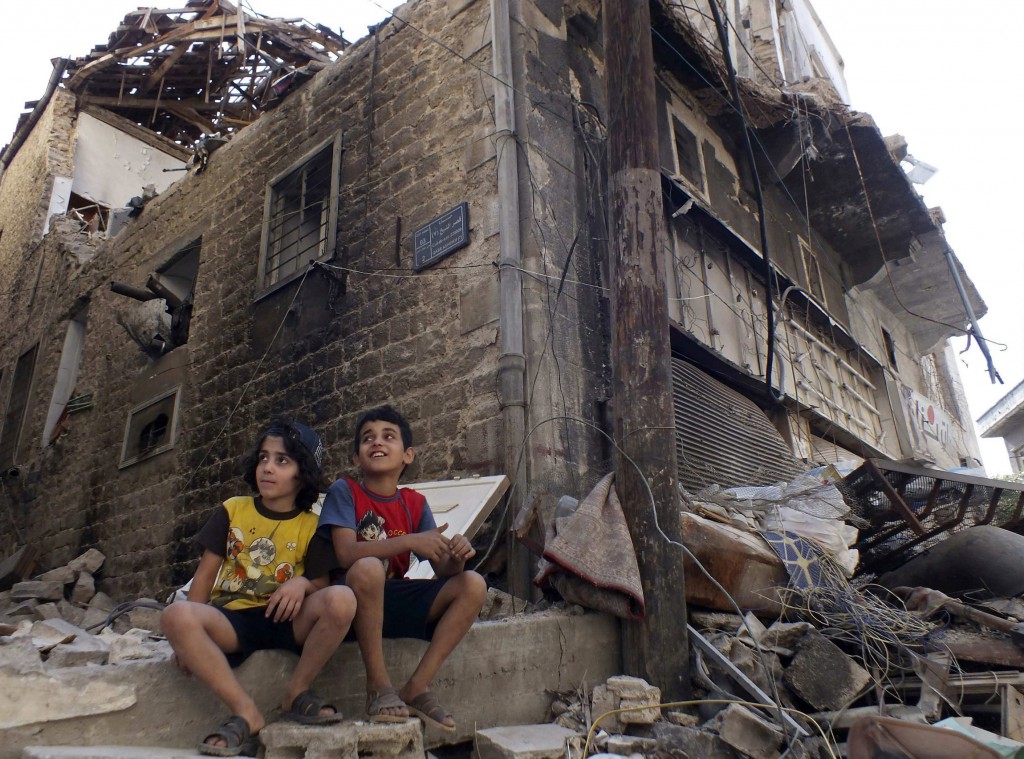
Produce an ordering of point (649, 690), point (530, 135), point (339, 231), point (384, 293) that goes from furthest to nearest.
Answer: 1. point (339, 231)
2. point (384, 293)
3. point (530, 135)
4. point (649, 690)

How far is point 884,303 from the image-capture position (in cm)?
1393

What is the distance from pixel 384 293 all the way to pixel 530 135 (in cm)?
171

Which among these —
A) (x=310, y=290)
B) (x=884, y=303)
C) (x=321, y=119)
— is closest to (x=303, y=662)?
(x=310, y=290)

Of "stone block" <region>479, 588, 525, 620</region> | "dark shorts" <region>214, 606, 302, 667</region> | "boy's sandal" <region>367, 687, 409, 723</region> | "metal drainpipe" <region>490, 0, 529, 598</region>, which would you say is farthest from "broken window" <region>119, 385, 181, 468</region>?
"boy's sandal" <region>367, 687, 409, 723</region>

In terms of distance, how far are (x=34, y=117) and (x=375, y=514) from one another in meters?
17.2

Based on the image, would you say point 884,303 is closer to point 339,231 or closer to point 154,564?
point 339,231

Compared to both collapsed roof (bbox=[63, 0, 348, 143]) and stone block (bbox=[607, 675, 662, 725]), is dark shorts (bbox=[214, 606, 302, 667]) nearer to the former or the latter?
stone block (bbox=[607, 675, 662, 725])

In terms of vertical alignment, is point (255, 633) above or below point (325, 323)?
below

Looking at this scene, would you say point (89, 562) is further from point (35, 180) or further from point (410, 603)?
point (35, 180)

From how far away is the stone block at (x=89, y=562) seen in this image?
803 centimetres

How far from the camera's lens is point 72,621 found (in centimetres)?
643

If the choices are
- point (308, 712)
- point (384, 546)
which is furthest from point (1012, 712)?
point (308, 712)

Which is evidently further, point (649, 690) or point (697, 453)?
point (697, 453)

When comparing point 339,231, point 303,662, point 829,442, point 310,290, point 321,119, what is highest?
point 321,119
